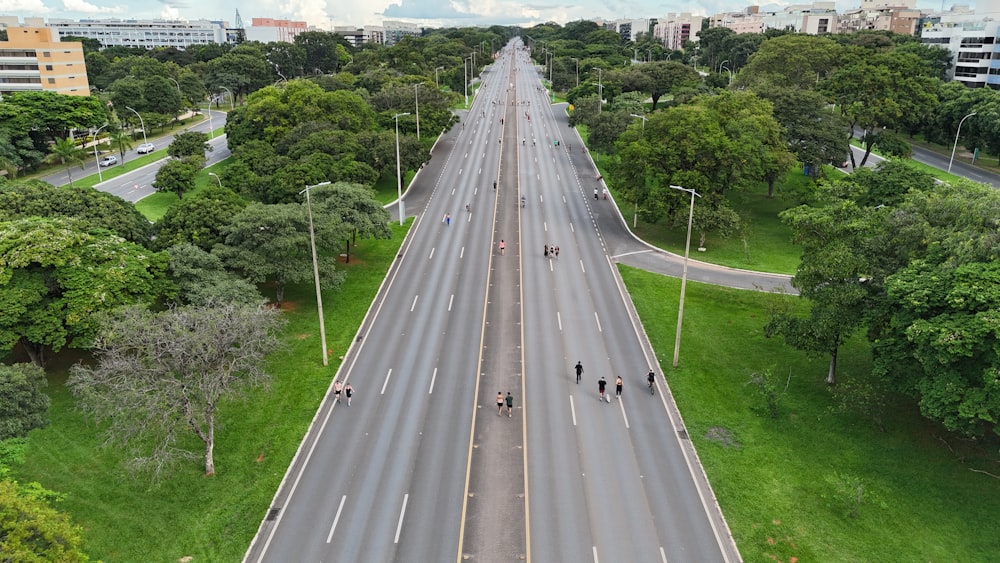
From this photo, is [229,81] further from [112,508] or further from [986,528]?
[986,528]

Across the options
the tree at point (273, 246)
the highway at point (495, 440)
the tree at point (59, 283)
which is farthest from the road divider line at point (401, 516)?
the tree at point (273, 246)

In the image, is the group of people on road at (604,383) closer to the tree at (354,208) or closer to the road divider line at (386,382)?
the road divider line at (386,382)

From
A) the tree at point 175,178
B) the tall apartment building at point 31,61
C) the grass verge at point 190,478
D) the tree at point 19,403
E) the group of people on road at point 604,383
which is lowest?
the grass verge at point 190,478

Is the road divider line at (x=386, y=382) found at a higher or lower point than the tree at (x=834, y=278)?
lower

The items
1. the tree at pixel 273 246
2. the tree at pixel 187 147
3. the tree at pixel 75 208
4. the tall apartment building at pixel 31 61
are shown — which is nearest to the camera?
the tree at pixel 75 208

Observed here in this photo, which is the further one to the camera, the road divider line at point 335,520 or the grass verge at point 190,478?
the road divider line at point 335,520

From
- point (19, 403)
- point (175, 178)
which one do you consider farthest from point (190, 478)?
point (175, 178)

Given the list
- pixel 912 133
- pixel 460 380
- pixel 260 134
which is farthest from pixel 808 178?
pixel 260 134
